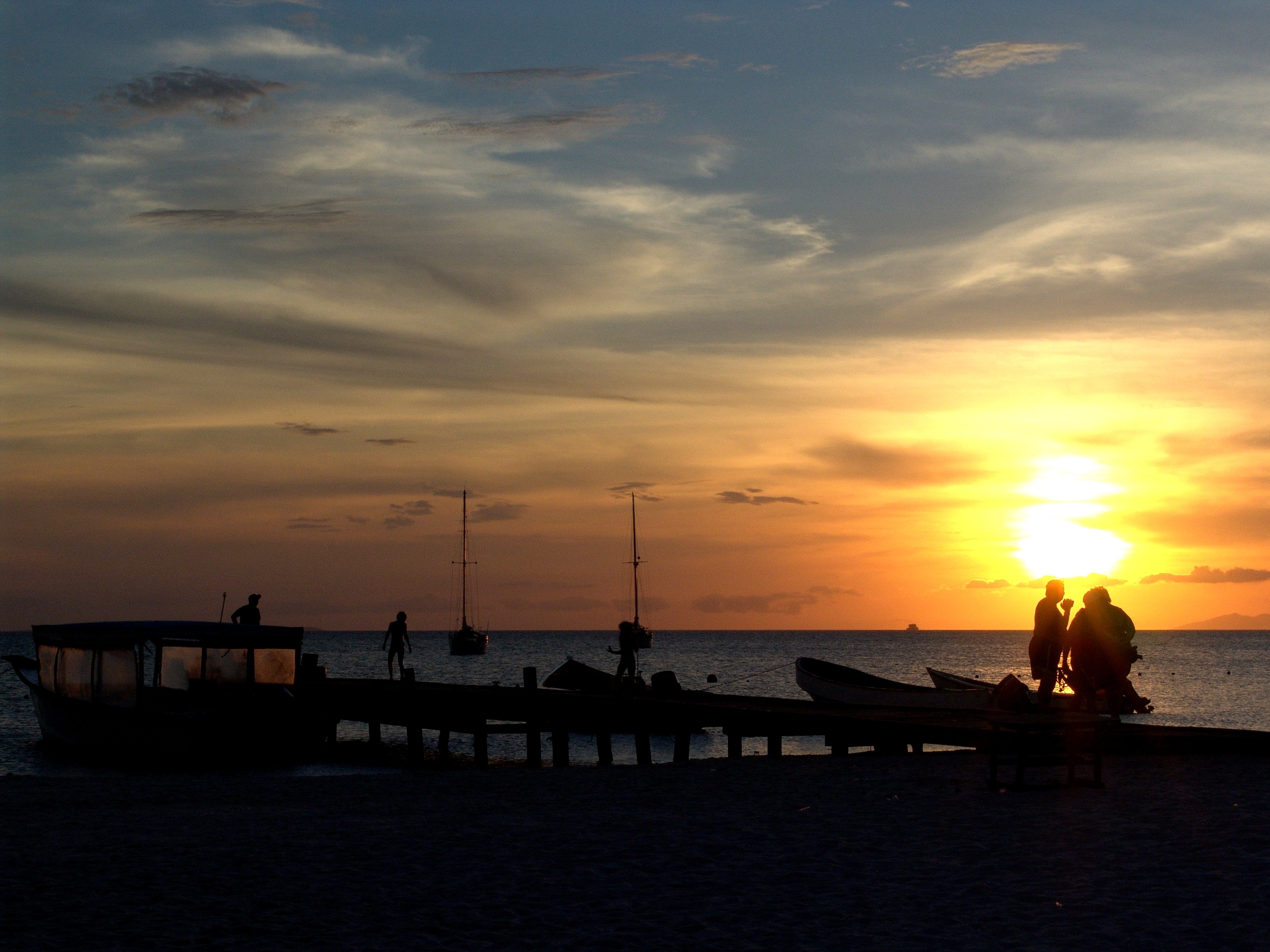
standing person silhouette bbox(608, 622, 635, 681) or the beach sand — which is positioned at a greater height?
standing person silhouette bbox(608, 622, 635, 681)

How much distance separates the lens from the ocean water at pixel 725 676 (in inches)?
1432

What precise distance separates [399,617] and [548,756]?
5771mm

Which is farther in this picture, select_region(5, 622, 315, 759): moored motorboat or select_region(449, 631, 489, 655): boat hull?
select_region(449, 631, 489, 655): boat hull

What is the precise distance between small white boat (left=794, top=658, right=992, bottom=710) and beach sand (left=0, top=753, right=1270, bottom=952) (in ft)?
57.2

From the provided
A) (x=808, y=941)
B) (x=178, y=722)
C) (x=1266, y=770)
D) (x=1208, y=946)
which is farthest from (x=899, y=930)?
(x=178, y=722)

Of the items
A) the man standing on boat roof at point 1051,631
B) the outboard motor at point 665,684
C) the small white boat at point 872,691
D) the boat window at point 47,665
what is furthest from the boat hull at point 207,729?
the man standing on boat roof at point 1051,631

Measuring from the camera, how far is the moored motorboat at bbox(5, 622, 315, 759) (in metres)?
25.3

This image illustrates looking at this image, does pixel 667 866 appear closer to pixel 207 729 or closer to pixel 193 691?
pixel 207 729

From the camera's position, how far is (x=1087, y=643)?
53.8 ft

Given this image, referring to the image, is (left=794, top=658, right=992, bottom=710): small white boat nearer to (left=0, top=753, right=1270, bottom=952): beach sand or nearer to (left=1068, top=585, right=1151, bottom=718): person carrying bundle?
(left=1068, top=585, right=1151, bottom=718): person carrying bundle

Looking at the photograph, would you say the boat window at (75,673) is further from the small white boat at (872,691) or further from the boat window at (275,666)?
Answer: the small white boat at (872,691)

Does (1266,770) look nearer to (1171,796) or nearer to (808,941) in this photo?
(1171,796)

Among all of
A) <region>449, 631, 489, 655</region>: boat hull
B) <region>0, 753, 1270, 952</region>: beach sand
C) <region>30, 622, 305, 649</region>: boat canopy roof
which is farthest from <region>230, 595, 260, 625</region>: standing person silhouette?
<region>449, 631, 489, 655</region>: boat hull

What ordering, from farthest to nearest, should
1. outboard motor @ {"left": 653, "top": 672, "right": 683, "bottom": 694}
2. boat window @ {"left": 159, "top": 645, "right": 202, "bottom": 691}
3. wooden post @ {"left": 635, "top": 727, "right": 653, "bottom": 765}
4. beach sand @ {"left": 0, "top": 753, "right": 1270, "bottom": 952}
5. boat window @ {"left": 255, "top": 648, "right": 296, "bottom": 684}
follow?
outboard motor @ {"left": 653, "top": 672, "right": 683, "bottom": 694}, boat window @ {"left": 255, "top": 648, "right": 296, "bottom": 684}, boat window @ {"left": 159, "top": 645, "right": 202, "bottom": 691}, wooden post @ {"left": 635, "top": 727, "right": 653, "bottom": 765}, beach sand @ {"left": 0, "top": 753, "right": 1270, "bottom": 952}
